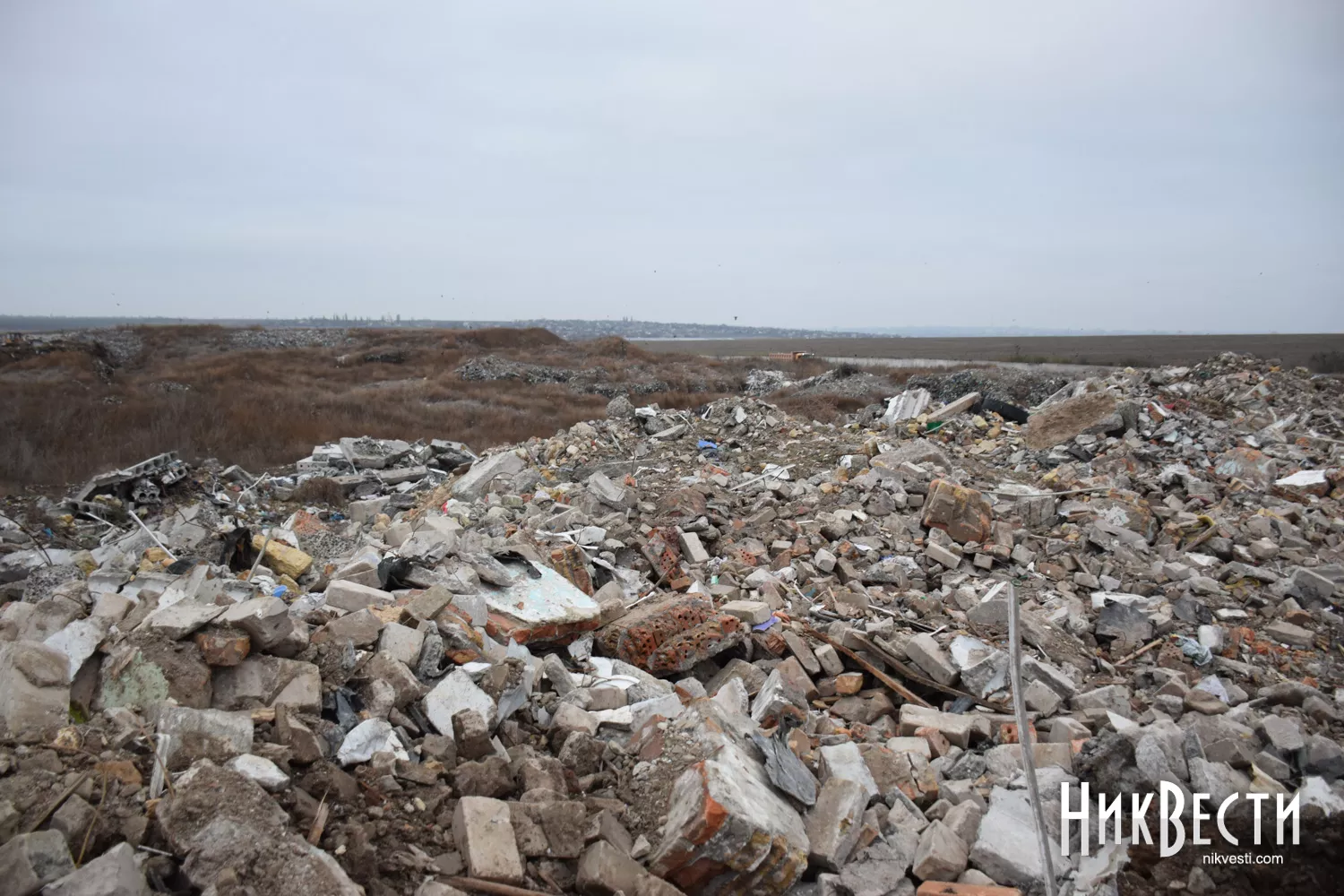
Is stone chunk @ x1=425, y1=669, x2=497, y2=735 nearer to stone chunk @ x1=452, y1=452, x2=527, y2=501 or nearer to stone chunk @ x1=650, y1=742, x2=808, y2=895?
stone chunk @ x1=650, y1=742, x2=808, y2=895

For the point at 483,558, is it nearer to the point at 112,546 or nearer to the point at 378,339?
the point at 112,546

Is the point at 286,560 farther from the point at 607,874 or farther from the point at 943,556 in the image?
the point at 943,556

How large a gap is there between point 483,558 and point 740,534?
2790 mm

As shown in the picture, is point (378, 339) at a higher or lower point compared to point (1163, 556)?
higher

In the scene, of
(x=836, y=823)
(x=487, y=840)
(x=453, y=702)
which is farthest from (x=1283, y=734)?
(x=453, y=702)

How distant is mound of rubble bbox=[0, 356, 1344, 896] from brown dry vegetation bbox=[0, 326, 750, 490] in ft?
14.2

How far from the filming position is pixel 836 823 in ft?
8.27

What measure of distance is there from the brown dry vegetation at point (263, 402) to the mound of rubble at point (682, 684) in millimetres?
4324

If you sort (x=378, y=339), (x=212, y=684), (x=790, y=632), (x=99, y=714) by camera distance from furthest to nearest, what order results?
(x=378, y=339) → (x=790, y=632) → (x=212, y=684) → (x=99, y=714)

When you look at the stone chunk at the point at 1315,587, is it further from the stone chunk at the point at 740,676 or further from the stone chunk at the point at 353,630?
the stone chunk at the point at 353,630

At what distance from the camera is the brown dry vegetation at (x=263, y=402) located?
38.0 feet

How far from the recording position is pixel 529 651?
13.0 ft

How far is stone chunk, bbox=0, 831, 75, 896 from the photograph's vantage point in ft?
5.68

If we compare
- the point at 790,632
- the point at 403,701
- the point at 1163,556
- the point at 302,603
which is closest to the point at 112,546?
the point at 302,603
